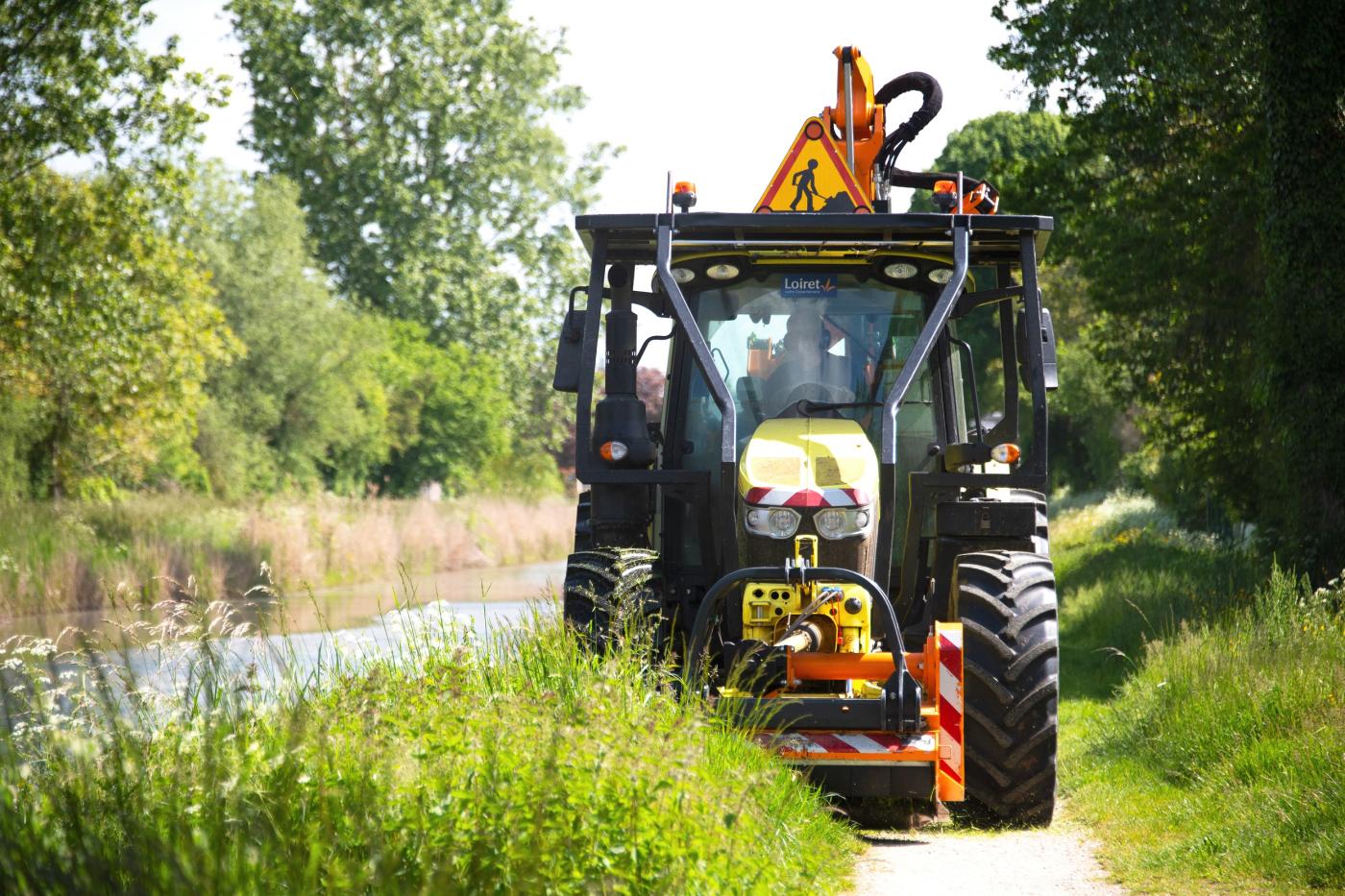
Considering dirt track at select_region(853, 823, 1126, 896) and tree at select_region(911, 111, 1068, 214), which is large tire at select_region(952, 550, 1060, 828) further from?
tree at select_region(911, 111, 1068, 214)

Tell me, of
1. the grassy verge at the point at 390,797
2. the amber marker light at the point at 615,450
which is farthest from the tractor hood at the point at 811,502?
the grassy verge at the point at 390,797

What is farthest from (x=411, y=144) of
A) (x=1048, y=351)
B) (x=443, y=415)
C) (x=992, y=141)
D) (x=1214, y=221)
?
(x=1048, y=351)

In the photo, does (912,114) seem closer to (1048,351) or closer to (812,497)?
(1048,351)

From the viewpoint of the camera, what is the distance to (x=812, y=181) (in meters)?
9.58

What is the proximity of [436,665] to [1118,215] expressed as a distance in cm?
1391

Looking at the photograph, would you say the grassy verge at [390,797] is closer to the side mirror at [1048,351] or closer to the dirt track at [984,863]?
the dirt track at [984,863]

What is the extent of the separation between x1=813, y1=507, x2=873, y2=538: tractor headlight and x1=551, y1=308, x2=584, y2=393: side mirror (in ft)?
4.95

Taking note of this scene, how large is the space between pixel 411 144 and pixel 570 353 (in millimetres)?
37869

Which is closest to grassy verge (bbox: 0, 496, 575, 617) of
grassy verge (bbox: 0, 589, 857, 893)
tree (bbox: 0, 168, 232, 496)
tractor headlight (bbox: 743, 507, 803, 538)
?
tree (bbox: 0, 168, 232, 496)

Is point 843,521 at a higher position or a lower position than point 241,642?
higher

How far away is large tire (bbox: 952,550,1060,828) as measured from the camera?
24.4ft

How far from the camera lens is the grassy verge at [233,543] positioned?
20.1 meters

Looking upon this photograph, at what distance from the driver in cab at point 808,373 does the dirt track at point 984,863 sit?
7.38 ft

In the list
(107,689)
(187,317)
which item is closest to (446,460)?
(187,317)
